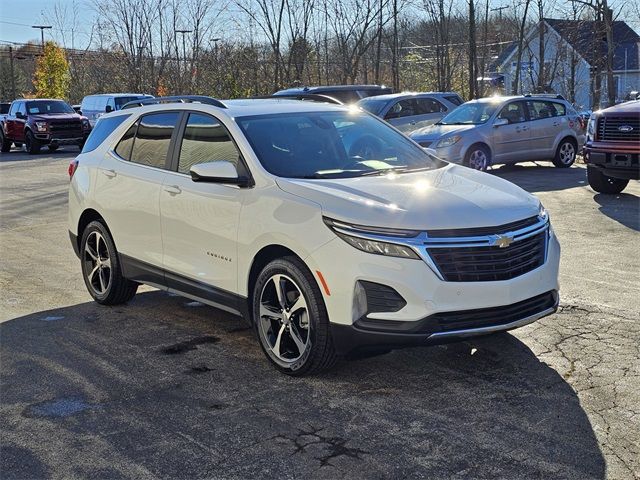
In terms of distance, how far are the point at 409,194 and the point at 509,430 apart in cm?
156

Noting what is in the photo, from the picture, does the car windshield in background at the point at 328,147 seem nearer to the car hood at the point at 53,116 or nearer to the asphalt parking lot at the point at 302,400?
the asphalt parking lot at the point at 302,400

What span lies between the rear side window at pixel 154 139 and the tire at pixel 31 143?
75.9 feet

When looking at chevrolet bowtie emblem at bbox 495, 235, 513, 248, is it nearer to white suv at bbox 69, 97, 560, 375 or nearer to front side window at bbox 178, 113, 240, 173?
white suv at bbox 69, 97, 560, 375

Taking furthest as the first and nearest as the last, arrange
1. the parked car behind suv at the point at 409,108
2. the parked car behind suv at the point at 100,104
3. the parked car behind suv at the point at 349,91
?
1. the parked car behind suv at the point at 100,104
2. the parked car behind suv at the point at 349,91
3. the parked car behind suv at the point at 409,108

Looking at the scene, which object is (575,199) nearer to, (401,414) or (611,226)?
(611,226)

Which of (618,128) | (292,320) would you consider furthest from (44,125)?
(292,320)

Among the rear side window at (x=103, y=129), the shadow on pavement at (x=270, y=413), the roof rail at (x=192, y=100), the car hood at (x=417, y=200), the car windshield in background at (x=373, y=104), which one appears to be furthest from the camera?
the car windshield in background at (x=373, y=104)

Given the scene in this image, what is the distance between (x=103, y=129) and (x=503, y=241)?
4.11 metres

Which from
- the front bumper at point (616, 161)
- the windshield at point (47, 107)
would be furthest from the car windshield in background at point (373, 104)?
the windshield at point (47, 107)

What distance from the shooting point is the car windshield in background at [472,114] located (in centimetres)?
1616

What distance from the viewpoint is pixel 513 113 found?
1648 centimetres

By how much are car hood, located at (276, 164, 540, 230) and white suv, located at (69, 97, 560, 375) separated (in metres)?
0.01

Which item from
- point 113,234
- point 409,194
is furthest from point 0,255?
point 409,194

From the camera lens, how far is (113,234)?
6809 millimetres
